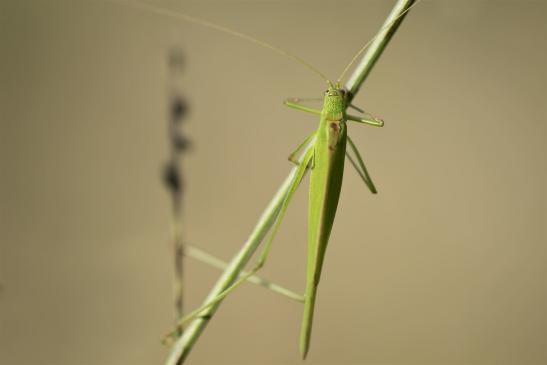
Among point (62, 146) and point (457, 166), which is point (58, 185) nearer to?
point (62, 146)

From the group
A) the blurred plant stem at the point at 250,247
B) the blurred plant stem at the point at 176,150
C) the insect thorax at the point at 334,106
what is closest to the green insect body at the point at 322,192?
the insect thorax at the point at 334,106

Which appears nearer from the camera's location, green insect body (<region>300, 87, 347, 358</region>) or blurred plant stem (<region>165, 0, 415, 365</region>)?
blurred plant stem (<region>165, 0, 415, 365</region>)

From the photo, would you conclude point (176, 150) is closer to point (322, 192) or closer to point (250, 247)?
point (250, 247)

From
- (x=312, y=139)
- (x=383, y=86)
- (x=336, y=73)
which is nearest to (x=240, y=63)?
(x=336, y=73)

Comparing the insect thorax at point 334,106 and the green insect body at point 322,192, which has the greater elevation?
the insect thorax at point 334,106

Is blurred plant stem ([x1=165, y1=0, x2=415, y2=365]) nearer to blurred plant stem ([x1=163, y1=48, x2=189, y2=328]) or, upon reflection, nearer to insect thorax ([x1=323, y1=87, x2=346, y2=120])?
blurred plant stem ([x1=163, y1=48, x2=189, y2=328])

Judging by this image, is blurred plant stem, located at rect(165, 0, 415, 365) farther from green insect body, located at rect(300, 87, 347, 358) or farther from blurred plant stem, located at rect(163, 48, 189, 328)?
green insect body, located at rect(300, 87, 347, 358)

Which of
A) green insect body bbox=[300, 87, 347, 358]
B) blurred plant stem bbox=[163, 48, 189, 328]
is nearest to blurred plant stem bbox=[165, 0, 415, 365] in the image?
blurred plant stem bbox=[163, 48, 189, 328]

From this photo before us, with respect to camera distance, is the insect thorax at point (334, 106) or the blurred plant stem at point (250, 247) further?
the insect thorax at point (334, 106)

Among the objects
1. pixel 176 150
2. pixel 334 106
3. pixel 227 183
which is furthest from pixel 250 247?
pixel 227 183

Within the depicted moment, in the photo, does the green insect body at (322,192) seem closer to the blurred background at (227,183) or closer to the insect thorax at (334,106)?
the insect thorax at (334,106)

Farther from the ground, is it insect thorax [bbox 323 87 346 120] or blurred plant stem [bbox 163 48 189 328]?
insect thorax [bbox 323 87 346 120]

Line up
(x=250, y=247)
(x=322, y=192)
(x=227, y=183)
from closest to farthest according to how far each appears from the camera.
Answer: (x=250, y=247) → (x=322, y=192) → (x=227, y=183)
